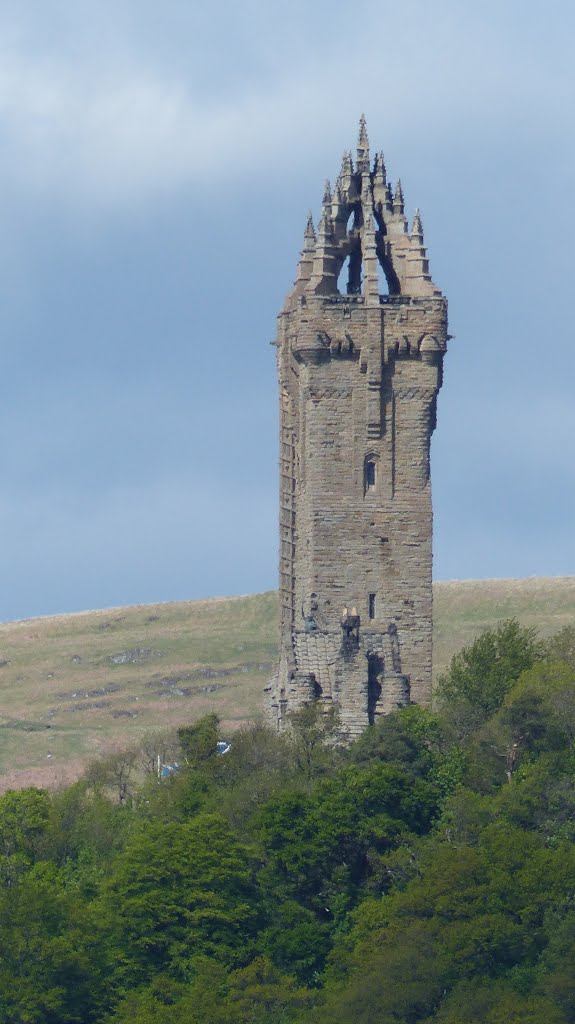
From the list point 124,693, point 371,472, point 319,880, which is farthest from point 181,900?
point 124,693

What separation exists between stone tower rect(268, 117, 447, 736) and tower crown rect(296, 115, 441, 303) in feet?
1.97

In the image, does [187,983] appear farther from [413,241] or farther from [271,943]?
[413,241]

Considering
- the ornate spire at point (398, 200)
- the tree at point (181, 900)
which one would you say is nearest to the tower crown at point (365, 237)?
the ornate spire at point (398, 200)

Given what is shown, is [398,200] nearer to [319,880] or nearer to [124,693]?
[319,880]

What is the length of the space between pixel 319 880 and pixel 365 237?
81.4ft

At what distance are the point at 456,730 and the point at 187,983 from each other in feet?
58.3

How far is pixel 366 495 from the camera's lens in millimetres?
130750

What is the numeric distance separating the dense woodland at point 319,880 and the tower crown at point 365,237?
47.3ft

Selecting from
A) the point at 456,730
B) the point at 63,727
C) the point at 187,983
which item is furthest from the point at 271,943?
the point at 63,727

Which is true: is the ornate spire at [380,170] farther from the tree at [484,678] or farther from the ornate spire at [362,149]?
the tree at [484,678]

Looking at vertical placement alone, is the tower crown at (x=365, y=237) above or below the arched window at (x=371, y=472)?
above

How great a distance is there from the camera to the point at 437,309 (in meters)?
132

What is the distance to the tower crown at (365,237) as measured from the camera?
132750mm

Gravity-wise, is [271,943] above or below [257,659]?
below
